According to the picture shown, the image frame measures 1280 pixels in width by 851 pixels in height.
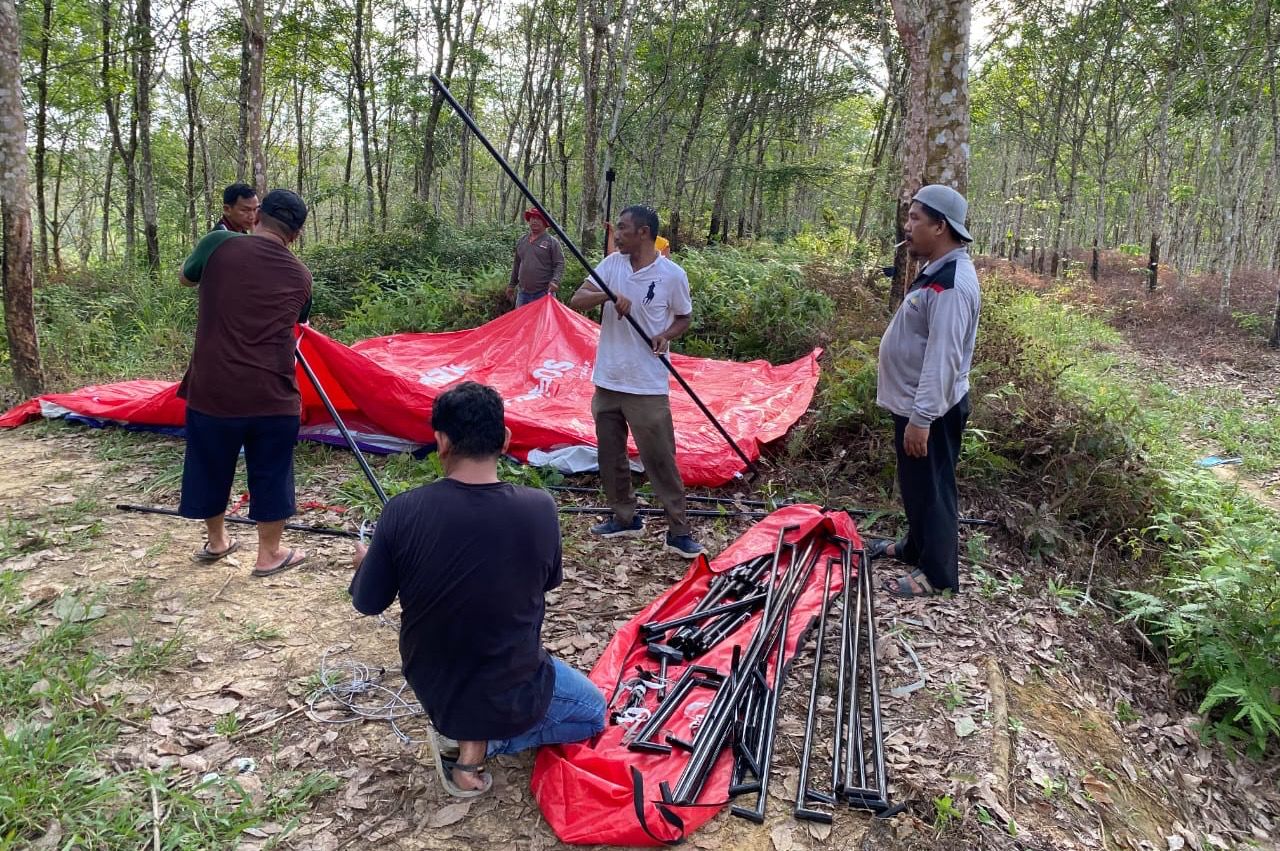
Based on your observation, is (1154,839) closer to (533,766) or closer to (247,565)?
(533,766)

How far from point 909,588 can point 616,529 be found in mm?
1769

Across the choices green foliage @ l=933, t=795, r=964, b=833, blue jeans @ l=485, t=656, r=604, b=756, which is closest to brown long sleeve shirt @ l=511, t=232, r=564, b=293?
blue jeans @ l=485, t=656, r=604, b=756

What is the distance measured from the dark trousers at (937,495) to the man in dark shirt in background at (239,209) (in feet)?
11.5

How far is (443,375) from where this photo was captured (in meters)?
6.42

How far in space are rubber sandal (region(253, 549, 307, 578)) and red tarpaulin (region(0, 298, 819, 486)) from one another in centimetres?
164

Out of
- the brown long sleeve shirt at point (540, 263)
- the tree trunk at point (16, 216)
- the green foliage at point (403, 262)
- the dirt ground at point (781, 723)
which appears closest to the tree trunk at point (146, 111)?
the green foliage at point (403, 262)

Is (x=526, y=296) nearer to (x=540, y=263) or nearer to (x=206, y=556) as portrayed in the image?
(x=540, y=263)

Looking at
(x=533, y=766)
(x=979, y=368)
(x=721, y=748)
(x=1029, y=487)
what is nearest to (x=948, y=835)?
(x=721, y=748)

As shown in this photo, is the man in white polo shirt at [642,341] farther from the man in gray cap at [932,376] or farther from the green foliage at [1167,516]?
the green foliage at [1167,516]

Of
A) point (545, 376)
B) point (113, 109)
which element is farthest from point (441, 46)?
point (545, 376)

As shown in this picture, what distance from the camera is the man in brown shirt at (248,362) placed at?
3379 millimetres

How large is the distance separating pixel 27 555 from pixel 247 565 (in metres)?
1.15

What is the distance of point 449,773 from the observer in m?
2.47

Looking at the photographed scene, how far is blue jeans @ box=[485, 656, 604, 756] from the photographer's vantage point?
243cm
